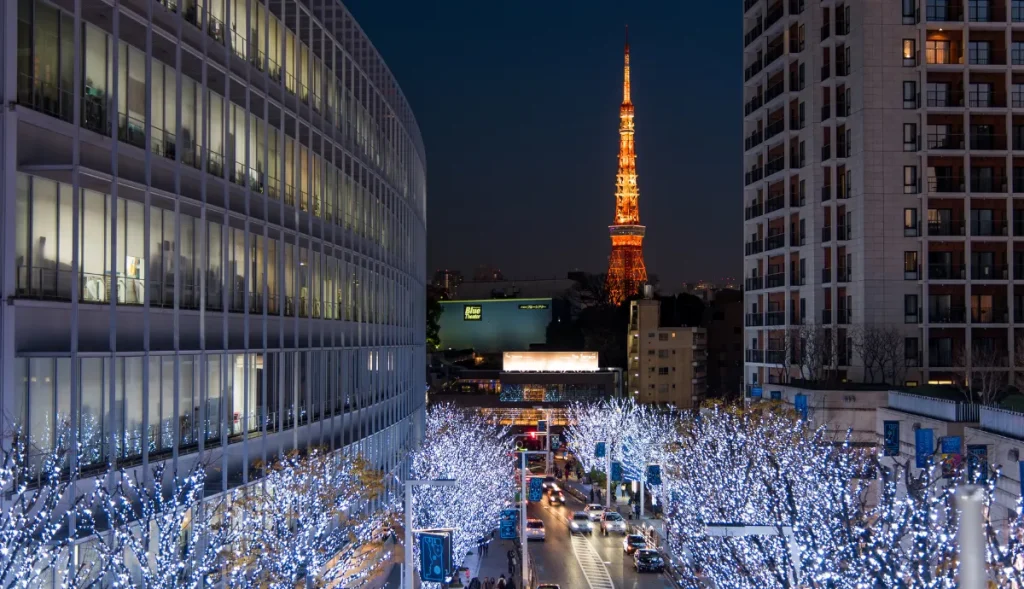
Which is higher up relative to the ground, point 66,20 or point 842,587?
point 66,20

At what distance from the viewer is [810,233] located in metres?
50.4

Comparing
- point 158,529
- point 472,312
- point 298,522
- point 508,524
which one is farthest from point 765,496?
point 472,312

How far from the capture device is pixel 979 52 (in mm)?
47188

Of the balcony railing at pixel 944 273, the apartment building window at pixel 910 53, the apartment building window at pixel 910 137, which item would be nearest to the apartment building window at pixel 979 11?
the apartment building window at pixel 910 53

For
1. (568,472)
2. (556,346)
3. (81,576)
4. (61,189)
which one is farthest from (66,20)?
(556,346)

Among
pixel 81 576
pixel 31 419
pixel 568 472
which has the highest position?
pixel 31 419

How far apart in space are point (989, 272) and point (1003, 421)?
25070 mm

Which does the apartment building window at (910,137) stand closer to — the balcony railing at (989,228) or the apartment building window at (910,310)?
the balcony railing at (989,228)

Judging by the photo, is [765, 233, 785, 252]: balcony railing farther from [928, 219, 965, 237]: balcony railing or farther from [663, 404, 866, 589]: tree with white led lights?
[663, 404, 866, 589]: tree with white led lights

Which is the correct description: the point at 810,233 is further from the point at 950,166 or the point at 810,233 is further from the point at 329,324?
the point at 329,324

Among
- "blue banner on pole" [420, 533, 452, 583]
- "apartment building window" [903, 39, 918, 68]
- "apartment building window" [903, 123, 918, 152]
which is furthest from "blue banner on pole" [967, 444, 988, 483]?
"apartment building window" [903, 39, 918, 68]

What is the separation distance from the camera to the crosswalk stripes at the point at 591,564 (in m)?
36.5

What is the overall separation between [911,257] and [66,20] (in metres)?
40.4

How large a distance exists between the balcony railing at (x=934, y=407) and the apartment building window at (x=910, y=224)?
575 inches
